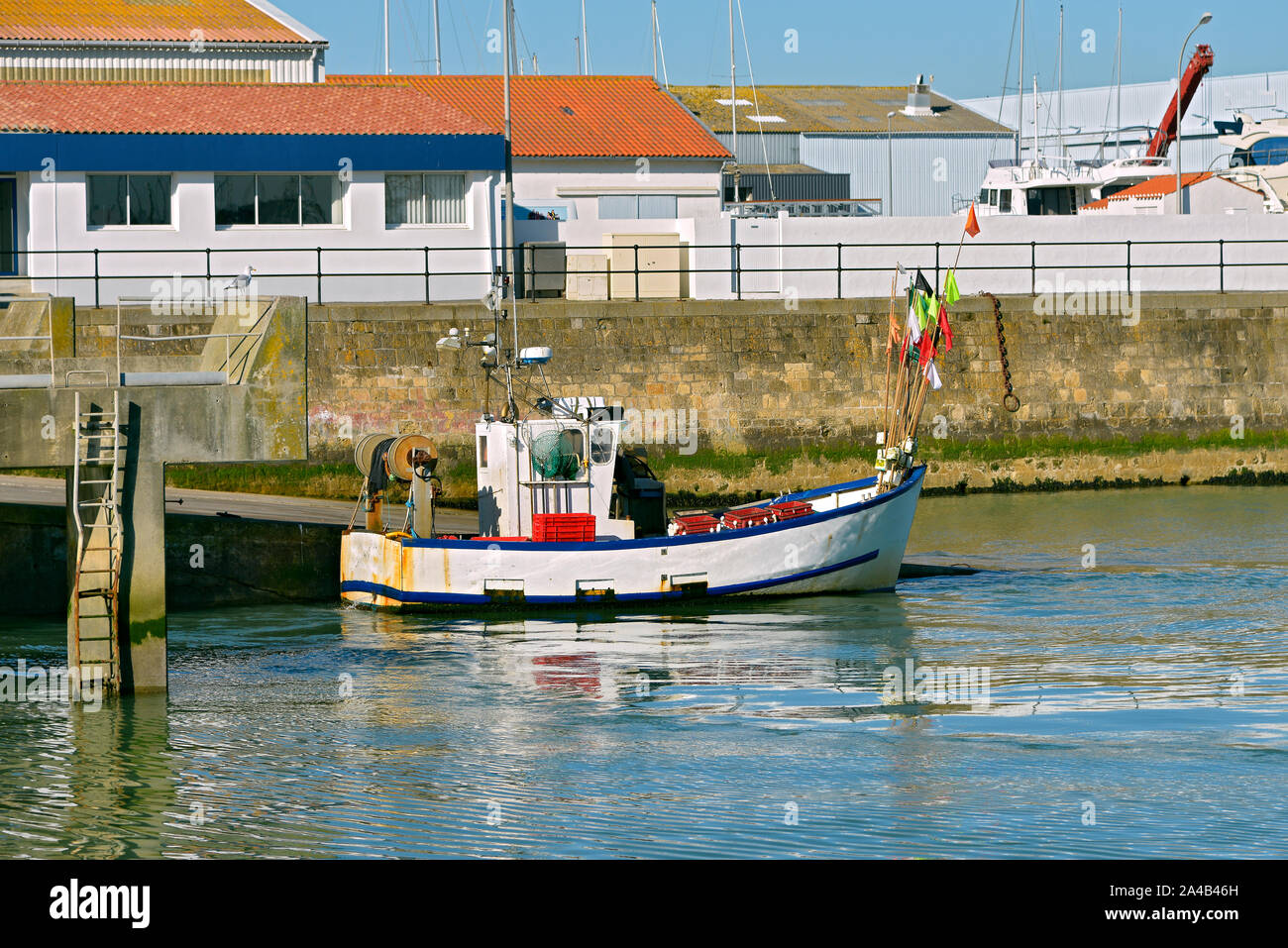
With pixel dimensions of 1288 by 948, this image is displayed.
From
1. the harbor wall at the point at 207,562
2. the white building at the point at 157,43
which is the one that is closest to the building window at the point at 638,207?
the white building at the point at 157,43

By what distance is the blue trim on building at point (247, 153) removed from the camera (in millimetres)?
29375

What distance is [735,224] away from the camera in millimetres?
33156

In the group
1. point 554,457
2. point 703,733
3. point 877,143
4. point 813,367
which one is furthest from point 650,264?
point 877,143

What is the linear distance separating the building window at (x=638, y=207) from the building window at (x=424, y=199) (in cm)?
569

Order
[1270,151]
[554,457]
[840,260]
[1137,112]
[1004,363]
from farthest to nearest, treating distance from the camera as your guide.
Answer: [1137,112], [1270,151], [840,260], [1004,363], [554,457]

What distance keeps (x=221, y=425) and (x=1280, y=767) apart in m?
8.91

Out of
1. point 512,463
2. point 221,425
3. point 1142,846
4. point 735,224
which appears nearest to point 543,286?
point 735,224

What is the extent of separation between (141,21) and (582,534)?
23.8m

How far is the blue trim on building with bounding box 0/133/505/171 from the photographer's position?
29.4 metres

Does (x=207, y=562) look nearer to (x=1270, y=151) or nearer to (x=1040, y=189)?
(x=1040, y=189)

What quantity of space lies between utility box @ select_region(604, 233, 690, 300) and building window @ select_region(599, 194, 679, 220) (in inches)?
146

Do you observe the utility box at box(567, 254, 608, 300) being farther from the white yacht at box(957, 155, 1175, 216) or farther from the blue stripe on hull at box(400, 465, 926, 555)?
the blue stripe on hull at box(400, 465, 926, 555)

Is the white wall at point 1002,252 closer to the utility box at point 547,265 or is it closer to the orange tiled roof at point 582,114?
the utility box at point 547,265

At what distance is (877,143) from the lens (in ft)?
194
